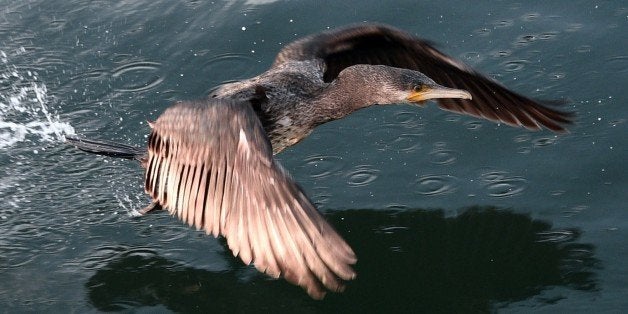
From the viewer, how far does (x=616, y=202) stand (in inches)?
243

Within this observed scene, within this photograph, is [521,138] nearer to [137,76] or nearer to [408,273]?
[408,273]

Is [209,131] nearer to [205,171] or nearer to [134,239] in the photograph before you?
[205,171]

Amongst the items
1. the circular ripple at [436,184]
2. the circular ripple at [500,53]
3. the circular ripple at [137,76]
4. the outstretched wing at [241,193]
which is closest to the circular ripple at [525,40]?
the circular ripple at [500,53]

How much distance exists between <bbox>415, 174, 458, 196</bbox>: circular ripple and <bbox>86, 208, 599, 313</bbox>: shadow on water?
0.20m

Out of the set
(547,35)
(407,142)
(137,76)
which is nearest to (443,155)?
(407,142)

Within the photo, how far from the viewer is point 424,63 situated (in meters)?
7.00

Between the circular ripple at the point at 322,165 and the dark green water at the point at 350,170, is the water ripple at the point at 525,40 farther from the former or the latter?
the circular ripple at the point at 322,165

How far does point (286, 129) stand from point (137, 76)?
2029 millimetres

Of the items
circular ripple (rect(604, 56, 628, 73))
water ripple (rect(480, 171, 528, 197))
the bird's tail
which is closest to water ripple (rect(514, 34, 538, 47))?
circular ripple (rect(604, 56, 628, 73))

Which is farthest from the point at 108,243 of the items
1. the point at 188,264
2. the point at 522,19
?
the point at 522,19

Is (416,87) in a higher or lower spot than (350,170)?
higher

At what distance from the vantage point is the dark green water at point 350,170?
5730 mm

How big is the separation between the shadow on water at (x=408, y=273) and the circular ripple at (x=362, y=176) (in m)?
0.30

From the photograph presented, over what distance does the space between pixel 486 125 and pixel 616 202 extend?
47.4 inches
